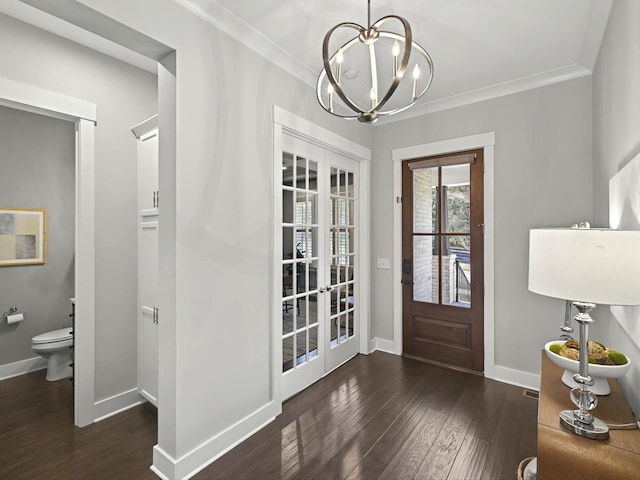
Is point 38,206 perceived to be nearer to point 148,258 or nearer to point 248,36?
point 148,258

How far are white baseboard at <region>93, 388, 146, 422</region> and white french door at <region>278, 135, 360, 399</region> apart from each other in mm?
1209

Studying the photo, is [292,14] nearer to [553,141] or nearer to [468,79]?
[468,79]

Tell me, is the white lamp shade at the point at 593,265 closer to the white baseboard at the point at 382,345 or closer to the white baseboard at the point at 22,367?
the white baseboard at the point at 382,345

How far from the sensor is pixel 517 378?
2891 millimetres

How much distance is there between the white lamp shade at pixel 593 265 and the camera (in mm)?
977

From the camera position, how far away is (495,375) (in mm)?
2998

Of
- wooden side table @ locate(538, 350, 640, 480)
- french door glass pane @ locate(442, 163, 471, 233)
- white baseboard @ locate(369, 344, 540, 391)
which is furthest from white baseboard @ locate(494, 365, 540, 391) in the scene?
wooden side table @ locate(538, 350, 640, 480)

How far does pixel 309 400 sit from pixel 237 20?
9.40 feet

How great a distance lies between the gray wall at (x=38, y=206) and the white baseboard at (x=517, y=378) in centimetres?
467

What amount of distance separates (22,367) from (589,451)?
4544mm

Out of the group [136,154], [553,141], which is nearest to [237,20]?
[136,154]

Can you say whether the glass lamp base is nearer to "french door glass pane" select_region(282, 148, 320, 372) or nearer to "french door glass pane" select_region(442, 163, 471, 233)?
"french door glass pane" select_region(282, 148, 320, 372)

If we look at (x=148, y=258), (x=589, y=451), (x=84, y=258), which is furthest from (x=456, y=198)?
(x=84, y=258)

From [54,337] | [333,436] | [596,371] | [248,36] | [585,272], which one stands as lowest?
[333,436]
